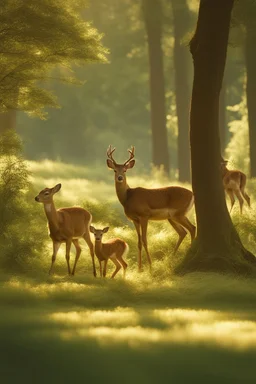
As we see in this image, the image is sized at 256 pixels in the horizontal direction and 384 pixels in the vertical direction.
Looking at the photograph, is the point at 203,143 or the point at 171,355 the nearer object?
the point at 171,355

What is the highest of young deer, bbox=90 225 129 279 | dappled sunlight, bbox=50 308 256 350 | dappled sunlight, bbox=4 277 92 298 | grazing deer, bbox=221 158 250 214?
grazing deer, bbox=221 158 250 214

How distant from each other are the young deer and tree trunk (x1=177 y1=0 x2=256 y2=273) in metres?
1.11

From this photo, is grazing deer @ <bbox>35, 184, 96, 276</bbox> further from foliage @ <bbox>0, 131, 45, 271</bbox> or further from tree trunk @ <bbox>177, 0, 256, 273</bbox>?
tree trunk @ <bbox>177, 0, 256, 273</bbox>

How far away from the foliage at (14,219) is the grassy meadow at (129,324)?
10.7 inches

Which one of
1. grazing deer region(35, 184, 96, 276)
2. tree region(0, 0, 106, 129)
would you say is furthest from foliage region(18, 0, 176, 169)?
grazing deer region(35, 184, 96, 276)

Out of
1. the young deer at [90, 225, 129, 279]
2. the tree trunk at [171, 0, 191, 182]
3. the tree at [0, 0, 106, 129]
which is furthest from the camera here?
the tree trunk at [171, 0, 191, 182]

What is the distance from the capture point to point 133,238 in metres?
18.5

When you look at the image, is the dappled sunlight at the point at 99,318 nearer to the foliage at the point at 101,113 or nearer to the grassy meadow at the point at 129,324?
the grassy meadow at the point at 129,324

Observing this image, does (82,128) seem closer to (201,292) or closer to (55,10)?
(55,10)

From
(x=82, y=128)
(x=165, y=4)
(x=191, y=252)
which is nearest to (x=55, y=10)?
(x=191, y=252)

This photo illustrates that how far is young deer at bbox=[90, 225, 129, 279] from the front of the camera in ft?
50.0

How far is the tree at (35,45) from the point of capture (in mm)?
18703

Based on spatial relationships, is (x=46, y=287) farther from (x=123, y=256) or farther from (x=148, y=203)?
(x=148, y=203)

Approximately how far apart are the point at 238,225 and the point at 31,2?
22.5 feet
